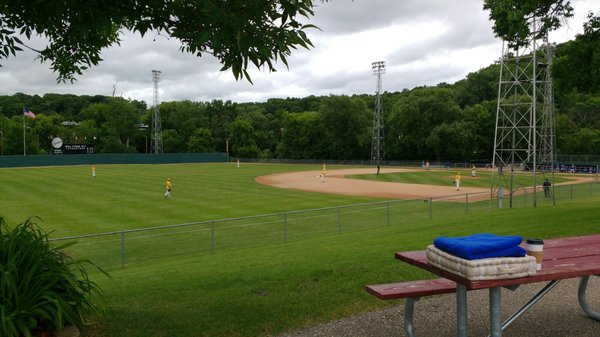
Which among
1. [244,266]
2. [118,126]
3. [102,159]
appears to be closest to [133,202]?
[244,266]

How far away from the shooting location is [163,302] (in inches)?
261

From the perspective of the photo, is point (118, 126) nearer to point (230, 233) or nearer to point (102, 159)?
point (102, 159)

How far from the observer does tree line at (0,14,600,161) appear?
85.9 meters

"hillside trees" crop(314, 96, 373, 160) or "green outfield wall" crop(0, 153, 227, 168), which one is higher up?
"hillside trees" crop(314, 96, 373, 160)

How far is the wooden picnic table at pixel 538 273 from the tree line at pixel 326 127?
76.1 m

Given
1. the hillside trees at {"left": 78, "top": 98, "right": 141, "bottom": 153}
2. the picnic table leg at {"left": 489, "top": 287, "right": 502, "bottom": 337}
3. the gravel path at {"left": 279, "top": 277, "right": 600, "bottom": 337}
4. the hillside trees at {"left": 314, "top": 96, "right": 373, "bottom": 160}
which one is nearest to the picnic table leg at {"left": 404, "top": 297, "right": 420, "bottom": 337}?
the gravel path at {"left": 279, "top": 277, "right": 600, "bottom": 337}

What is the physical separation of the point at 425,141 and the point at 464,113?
9084 mm

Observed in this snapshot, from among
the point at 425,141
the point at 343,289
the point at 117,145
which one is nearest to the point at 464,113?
the point at 425,141

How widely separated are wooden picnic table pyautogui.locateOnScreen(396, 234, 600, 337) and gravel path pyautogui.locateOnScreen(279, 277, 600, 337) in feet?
3.55

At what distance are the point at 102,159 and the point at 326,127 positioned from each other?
4700 cm

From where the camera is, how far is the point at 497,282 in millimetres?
3564

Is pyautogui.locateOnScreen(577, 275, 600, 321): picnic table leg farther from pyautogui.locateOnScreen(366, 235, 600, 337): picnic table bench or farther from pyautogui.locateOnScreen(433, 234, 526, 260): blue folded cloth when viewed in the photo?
pyautogui.locateOnScreen(433, 234, 526, 260): blue folded cloth

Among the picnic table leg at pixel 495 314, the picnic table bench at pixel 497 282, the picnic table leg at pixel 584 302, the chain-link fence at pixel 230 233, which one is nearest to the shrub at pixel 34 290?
the picnic table bench at pixel 497 282

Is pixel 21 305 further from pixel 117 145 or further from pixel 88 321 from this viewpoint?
pixel 117 145
